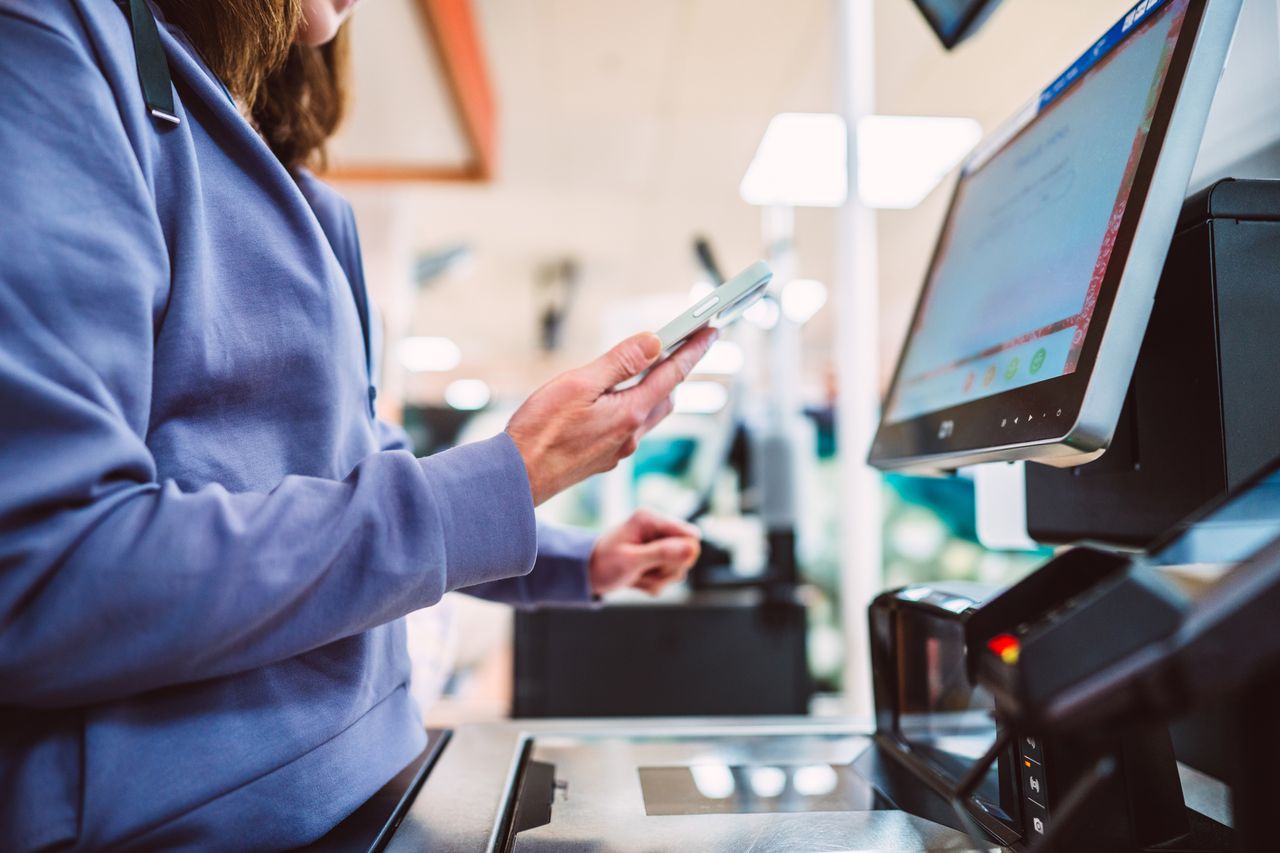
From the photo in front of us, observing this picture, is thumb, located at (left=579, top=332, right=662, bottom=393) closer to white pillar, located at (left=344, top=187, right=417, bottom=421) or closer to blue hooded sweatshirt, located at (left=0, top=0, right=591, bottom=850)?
blue hooded sweatshirt, located at (left=0, top=0, right=591, bottom=850)

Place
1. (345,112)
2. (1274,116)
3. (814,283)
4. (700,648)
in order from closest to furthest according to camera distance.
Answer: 1. (1274,116)
2. (345,112)
3. (700,648)
4. (814,283)

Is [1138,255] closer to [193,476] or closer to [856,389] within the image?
[193,476]

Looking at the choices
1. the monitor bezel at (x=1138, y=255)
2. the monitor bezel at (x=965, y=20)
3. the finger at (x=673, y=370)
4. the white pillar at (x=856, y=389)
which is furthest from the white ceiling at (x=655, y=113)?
the finger at (x=673, y=370)

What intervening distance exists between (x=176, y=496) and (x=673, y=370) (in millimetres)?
334

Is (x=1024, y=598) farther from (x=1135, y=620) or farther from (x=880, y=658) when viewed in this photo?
(x=880, y=658)

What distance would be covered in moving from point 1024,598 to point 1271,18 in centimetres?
58

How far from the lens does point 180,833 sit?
0.43 meters

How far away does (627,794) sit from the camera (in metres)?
0.60

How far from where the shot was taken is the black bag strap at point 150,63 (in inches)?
18.6

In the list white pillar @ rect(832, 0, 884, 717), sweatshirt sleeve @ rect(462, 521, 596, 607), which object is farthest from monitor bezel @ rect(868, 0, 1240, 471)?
white pillar @ rect(832, 0, 884, 717)

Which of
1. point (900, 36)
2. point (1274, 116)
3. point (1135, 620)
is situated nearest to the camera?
point (1135, 620)

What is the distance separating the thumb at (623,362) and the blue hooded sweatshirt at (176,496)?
0.29ft

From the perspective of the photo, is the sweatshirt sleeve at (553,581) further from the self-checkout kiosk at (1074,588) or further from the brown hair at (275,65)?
the brown hair at (275,65)

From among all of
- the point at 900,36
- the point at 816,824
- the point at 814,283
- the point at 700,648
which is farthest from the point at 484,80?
the point at 814,283
